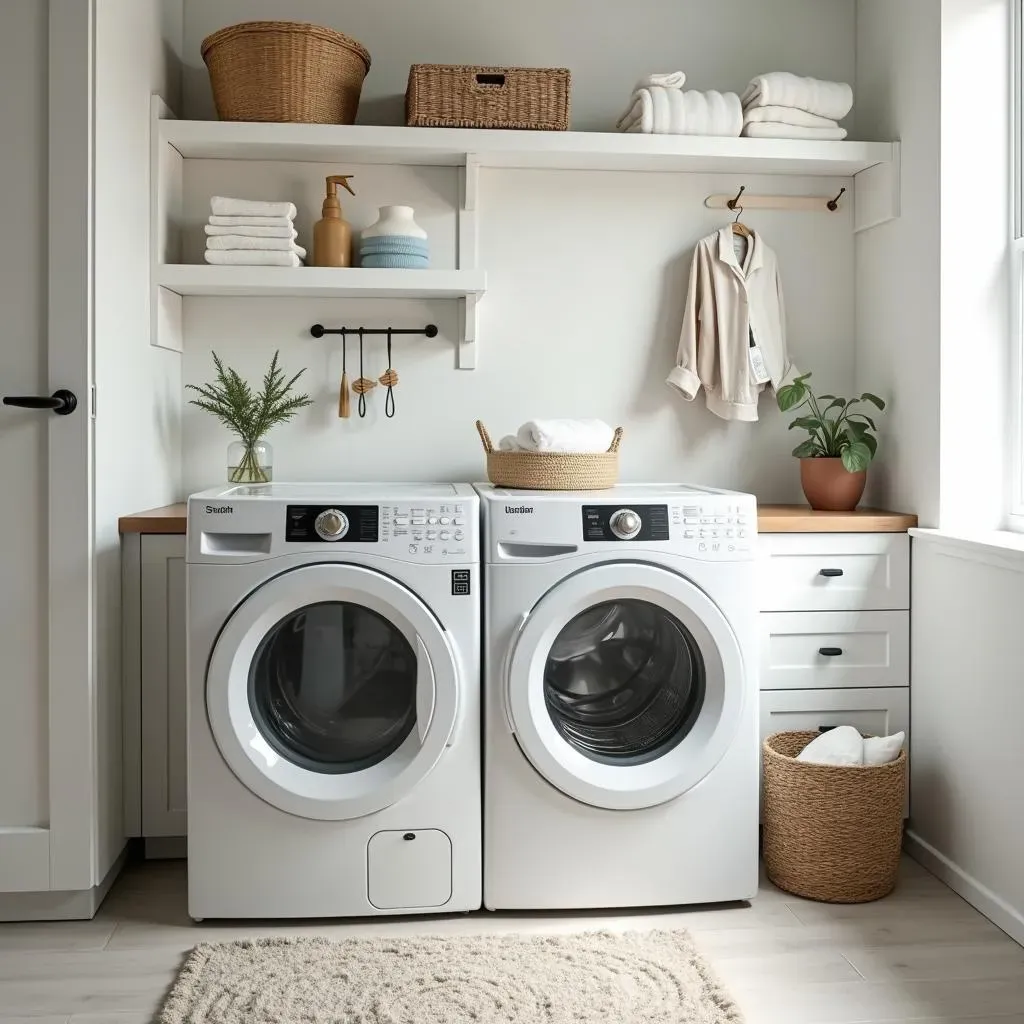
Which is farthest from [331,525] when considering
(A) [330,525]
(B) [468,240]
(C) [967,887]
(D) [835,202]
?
(D) [835,202]

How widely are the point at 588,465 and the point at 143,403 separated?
1.07 meters

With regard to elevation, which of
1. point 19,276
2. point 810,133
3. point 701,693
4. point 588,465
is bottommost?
point 701,693

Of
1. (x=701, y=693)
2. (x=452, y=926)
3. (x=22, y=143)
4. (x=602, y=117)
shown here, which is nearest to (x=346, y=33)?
(x=602, y=117)

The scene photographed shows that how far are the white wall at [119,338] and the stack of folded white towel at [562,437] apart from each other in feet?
2.91

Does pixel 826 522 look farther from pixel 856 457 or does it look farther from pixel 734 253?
pixel 734 253

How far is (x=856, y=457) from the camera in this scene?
270 centimetres

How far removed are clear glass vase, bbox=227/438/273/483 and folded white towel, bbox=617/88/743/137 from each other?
1273mm

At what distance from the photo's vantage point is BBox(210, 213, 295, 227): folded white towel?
2.65 metres

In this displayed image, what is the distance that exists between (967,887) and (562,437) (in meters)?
1.33

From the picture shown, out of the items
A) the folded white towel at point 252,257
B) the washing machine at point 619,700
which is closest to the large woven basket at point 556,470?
the washing machine at point 619,700

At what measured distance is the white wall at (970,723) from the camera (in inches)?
85.6

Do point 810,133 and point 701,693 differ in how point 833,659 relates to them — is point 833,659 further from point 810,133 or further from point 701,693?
point 810,133

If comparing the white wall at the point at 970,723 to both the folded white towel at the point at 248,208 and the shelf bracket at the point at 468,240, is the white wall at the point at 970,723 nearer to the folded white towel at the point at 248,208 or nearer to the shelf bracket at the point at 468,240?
the shelf bracket at the point at 468,240

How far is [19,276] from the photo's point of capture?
2.13m
